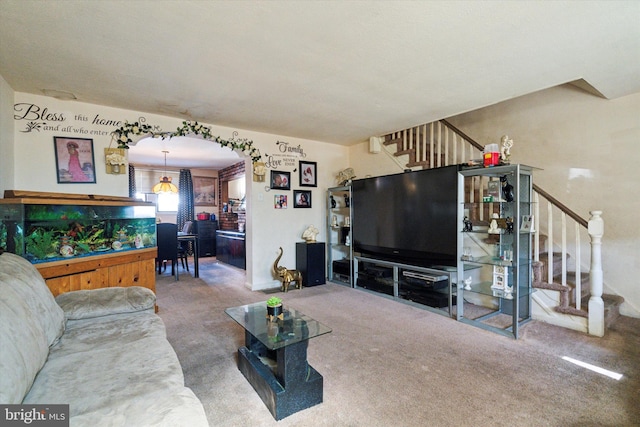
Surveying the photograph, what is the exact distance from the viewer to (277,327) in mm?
1928

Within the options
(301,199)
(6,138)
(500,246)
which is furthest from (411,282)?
(6,138)

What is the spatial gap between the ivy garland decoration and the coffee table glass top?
94.4 inches

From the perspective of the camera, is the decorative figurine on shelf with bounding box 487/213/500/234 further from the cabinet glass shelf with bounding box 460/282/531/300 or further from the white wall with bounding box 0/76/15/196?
the white wall with bounding box 0/76/15/196

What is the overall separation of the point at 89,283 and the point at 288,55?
2664mm

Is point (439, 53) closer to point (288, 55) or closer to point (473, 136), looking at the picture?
point (288, 55)

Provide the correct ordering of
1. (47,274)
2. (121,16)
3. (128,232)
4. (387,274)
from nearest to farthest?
(121,16), (47,274), (128,232), (387,274)

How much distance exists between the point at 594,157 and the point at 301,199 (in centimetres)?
364

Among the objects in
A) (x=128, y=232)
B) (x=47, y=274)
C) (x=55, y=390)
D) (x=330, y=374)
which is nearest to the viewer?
(x=55, y=390)

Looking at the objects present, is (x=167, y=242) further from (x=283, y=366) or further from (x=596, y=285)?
(x=596, y=285)

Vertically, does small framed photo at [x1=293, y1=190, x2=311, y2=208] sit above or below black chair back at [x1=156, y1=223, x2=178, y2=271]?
above

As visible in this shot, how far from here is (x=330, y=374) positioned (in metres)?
2.02

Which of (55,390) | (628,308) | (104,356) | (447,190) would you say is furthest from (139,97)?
(628,308)

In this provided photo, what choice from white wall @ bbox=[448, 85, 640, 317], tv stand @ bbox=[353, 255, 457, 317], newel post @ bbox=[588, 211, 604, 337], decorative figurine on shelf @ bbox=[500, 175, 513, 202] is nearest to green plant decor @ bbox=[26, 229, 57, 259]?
tv stand @ bbox=[353, 255, 457, 317]

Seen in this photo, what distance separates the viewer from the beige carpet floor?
5.28ft
